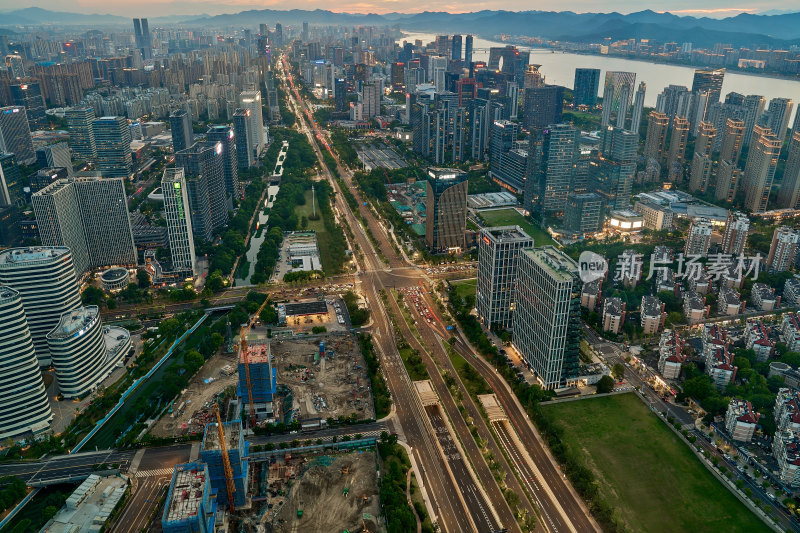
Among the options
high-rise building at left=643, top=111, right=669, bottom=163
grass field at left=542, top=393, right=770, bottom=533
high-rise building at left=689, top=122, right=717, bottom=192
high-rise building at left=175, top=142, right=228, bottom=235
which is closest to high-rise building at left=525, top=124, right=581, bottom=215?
high-rise building at left=689, top=122, right=717, bottom=192

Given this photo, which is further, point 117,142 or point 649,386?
point 117,142

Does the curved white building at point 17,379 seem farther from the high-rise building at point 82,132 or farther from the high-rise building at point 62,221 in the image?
the high-rise building at point 82,132

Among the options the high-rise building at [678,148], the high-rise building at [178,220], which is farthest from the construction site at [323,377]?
the high-rise building at [678,148]

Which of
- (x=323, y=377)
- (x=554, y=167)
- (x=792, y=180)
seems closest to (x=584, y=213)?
(x=554, y=167)

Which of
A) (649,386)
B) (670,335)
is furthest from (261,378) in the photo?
(670,335)

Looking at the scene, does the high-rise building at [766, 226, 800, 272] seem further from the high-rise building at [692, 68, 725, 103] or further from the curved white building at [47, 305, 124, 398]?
the high-rise building at [692, 68, 725, 103]

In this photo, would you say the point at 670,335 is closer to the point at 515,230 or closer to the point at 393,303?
the point at 515,230
